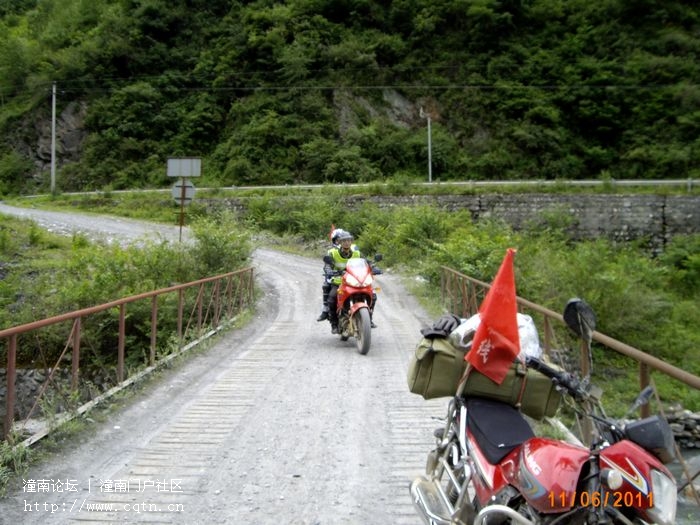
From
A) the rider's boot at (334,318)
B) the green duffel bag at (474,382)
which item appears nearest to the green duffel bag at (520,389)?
the green duffel bag at (474,382)

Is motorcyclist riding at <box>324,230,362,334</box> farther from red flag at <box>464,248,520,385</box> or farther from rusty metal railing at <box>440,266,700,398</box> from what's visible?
red flag at <box>464,248,520,385</box>

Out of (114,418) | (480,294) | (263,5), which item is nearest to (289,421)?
(114,418)

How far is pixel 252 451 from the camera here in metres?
4.64

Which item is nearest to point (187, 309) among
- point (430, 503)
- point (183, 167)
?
point (183, 167)

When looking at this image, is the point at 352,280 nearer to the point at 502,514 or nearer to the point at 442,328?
the point at 442,328

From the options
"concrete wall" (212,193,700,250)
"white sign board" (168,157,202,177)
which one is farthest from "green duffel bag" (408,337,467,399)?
"concrete wall" (212,193,700,250)

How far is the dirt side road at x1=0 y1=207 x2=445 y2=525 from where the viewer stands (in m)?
3.64

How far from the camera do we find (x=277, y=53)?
1511 inches

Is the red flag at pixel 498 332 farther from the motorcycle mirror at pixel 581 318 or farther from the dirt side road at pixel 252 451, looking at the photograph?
the dirt side road at pixel 252 451

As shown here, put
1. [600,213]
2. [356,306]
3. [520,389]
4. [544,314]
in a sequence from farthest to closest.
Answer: [600,213] < [356,306] < [544,314] < [520,389]

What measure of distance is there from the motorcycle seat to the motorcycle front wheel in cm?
523

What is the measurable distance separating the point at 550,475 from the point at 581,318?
0.71 meters

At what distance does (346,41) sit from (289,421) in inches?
1478

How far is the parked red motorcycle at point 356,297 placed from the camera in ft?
27.7
